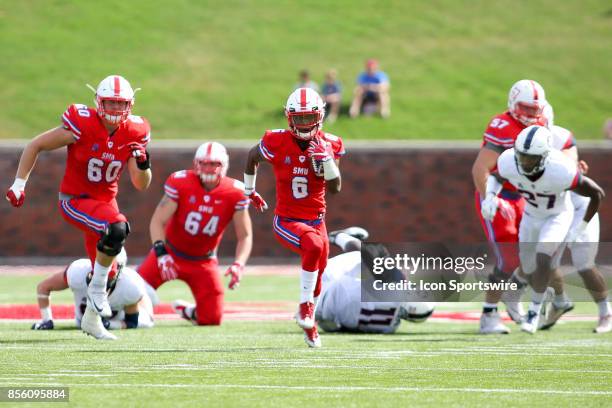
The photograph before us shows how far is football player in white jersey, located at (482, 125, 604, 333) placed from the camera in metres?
8.49

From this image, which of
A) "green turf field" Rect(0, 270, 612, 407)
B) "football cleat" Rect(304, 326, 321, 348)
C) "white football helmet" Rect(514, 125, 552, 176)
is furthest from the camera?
"white football helmet" Rect(514, 125, 552, 176)

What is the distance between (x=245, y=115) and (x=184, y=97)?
1.55m

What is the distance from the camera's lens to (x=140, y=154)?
7.75 metres

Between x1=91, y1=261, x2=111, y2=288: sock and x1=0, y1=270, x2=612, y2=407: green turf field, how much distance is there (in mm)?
408

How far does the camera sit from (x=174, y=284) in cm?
1497

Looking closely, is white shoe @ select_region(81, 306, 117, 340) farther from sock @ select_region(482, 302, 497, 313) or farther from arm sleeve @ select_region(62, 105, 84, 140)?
sock @ select_region(482, 302, 497, 313)

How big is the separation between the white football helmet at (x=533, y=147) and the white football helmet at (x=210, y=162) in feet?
8.62

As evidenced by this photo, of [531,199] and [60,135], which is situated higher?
[60,135]

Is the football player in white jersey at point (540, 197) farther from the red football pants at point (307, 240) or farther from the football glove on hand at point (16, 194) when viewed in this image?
the football glove on hand at point (16, 194)

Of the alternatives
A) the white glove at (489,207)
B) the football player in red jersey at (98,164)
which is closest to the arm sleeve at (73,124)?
the football player in red jersey at (98,164)

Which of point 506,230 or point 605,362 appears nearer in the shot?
point 605,362

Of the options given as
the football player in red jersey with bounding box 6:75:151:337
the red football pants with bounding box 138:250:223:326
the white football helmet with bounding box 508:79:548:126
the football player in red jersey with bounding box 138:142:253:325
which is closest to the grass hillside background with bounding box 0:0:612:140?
the football player in red jersey with bounding box 138:142:253:325

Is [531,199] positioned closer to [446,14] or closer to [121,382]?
[121,382]

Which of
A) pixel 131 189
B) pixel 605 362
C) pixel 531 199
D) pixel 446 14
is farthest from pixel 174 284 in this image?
pixel 446 14
